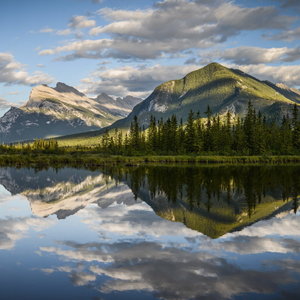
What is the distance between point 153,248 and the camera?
22.5m

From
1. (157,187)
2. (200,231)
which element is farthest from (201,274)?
(157,187)

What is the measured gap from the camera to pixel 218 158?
132500 mm

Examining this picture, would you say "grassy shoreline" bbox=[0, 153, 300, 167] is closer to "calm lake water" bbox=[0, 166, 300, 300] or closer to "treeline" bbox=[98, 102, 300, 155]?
"treeline" bbox=[98, 102, 300, 155]

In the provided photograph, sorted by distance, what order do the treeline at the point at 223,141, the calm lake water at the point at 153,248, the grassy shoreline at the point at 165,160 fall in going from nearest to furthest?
the calm lake water at the point at 153,248, the grassy shoreline at the point at 165,160, the treeline at the point at 223,141

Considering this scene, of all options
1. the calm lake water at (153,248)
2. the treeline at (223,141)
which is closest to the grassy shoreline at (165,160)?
the treeline at (223,141)

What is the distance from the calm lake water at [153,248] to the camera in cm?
1598

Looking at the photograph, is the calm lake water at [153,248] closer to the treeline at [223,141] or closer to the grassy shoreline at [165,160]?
the grassy shoreline at [165,160]

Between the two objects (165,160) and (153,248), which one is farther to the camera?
(165,160)

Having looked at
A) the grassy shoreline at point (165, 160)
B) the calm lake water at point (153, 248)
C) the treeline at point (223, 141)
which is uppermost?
the treeline at point (223, 141)

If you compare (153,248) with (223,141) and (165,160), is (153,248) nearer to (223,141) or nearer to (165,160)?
(165,160)

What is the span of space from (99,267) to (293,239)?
1397 centimetres

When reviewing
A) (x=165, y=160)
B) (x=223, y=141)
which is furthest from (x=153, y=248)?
(x=223, y=141)

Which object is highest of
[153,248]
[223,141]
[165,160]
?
[223,141]

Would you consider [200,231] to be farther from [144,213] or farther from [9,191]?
[9,191]
